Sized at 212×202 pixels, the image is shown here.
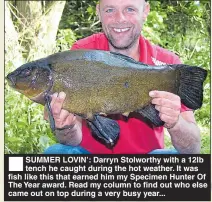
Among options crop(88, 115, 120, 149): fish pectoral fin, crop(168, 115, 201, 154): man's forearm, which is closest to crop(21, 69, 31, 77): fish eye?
crop(88, 115, 120, 149): fish pectoral fin

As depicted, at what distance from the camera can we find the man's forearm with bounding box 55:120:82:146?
6.45 ft

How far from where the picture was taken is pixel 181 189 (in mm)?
2092

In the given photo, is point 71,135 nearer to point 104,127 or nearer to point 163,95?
point 104,127

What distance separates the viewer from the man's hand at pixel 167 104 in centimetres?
165

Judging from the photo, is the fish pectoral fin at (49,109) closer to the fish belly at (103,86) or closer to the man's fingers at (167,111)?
the fish belly at (103,86)

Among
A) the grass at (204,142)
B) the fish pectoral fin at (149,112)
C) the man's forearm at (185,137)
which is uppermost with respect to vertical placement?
the fish pectoral fin at (149,112)

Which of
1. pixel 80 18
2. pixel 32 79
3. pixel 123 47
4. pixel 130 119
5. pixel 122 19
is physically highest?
pixel 80 18

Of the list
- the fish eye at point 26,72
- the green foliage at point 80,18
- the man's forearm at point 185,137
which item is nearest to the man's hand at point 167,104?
the man's forearm at point 185,137

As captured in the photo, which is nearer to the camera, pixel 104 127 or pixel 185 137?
pixel 104 127

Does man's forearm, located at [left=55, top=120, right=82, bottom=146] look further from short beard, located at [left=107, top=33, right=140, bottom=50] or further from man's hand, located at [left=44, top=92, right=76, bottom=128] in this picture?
short beard, located at [left=107, top=33, right=140, bottom=50]

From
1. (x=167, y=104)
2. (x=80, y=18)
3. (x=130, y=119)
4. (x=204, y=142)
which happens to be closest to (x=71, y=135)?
(x=130, y=119)

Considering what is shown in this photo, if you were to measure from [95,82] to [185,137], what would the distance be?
58cm

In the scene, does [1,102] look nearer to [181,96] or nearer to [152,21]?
[181,96]

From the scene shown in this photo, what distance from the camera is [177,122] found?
1.87 m
